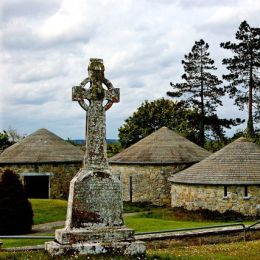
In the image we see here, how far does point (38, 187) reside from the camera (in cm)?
4375

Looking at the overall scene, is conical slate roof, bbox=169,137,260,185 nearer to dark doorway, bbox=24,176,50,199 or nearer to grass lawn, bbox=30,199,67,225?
grass lawn, bbox=30,199,67,225

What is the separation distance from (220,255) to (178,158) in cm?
2656

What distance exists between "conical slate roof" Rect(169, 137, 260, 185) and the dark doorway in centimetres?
1232

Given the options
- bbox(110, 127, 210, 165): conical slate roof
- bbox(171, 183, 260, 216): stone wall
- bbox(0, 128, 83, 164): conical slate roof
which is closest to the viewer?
bbox(171, 183, 260, 216): stone wall

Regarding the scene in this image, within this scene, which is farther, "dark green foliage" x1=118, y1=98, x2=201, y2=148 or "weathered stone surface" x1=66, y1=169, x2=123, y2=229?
"dark green foliage" x1=118, y1=98, x2=201, y2=148

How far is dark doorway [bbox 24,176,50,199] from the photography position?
141 ft

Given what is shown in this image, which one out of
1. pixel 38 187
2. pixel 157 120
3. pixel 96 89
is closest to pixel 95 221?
pixel 96 89

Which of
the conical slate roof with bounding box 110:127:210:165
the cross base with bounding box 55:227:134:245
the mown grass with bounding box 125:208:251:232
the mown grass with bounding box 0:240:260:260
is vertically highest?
the conical slate roof with bounding box 110:127:210:165

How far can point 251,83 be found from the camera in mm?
60312

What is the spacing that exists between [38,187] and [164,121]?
98.7 ft

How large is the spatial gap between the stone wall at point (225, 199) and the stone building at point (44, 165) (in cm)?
1242

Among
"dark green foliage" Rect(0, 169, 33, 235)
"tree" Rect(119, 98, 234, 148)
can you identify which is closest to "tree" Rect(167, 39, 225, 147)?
"tree" Rect(119, 98, 234, 148)

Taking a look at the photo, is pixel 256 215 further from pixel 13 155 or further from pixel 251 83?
pixel 251 83

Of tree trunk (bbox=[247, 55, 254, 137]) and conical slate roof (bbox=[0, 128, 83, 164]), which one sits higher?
tree trunk (bbox=[247, 55, 254, 137])
